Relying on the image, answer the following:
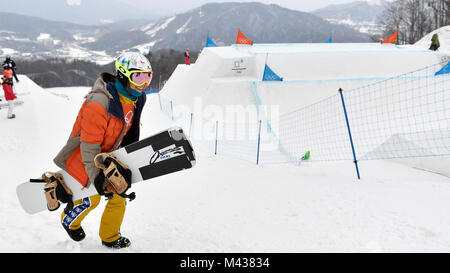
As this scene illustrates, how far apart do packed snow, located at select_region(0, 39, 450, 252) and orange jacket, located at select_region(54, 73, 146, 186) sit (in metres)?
1.04

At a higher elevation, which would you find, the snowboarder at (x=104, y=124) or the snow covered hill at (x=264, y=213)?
the snowboarder at (x=104, y=124)

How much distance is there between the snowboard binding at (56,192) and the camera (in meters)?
2.51

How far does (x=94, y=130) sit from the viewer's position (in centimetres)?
218

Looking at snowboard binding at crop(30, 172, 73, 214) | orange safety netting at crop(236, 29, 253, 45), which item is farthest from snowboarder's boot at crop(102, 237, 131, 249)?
orange safety netting at crop(236, 29, 253, 45)

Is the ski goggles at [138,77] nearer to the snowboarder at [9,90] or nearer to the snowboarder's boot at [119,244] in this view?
the snowboarder's boot at [119,244]

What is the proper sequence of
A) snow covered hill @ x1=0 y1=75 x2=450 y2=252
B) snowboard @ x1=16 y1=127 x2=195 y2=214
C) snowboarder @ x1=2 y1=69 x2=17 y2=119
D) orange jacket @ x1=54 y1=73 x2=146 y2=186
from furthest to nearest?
snowboarder @ x1=2 y1=69 x2=17 y2=119
snow covered hill @ x1=0 y1=75 x2=450 y2=252
snowboard @ x1=16 y1=127 x2=195 y2=214
orange jacket @ x1=54 y1=73 x2=146 y2=186

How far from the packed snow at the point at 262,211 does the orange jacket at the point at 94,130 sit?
40.8 inches

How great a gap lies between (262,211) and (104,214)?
87.5 inches

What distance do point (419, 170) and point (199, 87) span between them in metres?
9.91

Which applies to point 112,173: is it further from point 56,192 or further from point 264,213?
point 264,213

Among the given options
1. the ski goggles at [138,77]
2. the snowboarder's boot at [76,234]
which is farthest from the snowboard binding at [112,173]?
the snowboarder's boot at [76,234]

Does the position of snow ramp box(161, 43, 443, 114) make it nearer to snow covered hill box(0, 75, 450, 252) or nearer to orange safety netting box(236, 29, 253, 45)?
orange safety netting box(236, 29, 253, 45)

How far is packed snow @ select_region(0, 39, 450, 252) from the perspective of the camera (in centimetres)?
293
